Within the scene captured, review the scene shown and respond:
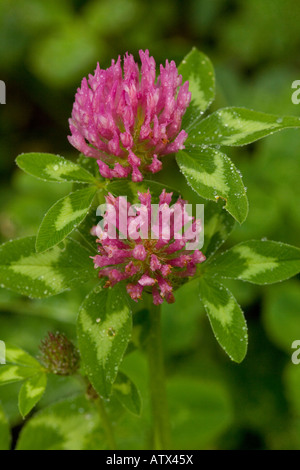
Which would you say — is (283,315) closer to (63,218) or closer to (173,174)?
(173,174)

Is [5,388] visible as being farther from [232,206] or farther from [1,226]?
[232,206]

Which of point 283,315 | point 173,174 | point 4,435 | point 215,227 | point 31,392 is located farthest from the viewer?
point 173,174

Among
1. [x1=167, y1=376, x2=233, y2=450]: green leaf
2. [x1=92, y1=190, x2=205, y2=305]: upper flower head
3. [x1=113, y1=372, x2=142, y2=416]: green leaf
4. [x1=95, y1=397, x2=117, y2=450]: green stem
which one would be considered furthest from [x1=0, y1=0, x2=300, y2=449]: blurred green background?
[x1=92, y1=190, x2=205, y2=305]: upper flower head

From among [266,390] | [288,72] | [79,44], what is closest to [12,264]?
[266,390]

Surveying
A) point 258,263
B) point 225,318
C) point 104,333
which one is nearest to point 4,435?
point 104,333

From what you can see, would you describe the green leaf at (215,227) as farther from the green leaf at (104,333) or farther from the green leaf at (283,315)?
the green leaf at (283,315)
